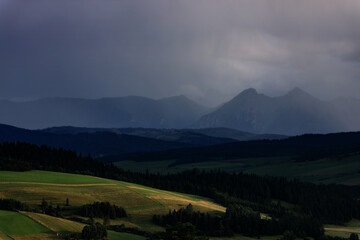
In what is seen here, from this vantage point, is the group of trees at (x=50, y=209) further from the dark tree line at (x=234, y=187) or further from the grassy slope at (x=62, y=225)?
the dark tree line at (x=234, y=187)

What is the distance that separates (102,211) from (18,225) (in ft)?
87.1

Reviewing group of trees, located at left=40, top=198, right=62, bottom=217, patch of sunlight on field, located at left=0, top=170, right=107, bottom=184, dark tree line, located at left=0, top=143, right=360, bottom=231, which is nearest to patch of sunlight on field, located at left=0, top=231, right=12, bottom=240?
group of trees, located at left=40, top=198, right=62, bottom=217

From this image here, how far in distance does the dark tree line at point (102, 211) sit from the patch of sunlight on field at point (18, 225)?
1694 cm

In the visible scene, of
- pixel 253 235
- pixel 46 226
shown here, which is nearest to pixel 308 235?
pixel 253 235

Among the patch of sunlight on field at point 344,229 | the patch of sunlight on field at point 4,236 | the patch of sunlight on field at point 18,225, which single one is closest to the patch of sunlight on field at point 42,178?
the patch of sunlight on field at point 18,225

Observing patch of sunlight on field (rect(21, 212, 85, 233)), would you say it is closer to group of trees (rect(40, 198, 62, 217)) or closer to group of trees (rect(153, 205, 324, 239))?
group of trees (rect(40, 198, 62, 217))

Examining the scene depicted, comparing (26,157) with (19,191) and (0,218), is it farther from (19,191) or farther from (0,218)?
(0,218)

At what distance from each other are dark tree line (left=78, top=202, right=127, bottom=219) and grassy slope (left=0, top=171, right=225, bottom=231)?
240cm

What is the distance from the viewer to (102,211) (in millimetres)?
103812

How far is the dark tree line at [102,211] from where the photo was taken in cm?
10068

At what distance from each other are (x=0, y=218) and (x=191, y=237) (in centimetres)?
3536

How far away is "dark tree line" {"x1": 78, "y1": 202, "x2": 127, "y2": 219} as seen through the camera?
10068cm

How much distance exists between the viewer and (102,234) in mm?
79312

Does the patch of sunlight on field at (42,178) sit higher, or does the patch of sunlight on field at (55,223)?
the patch of sunlight on field at (42,178)
